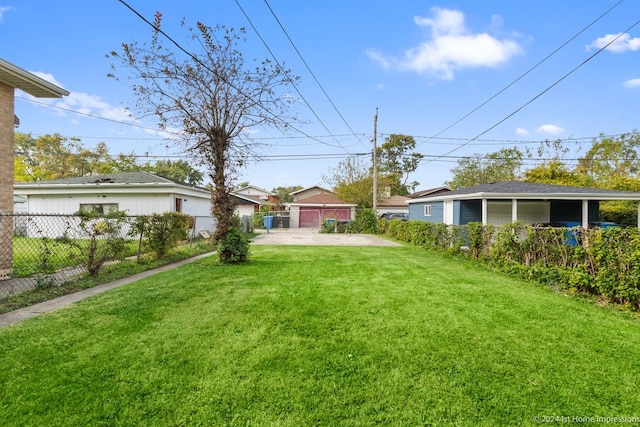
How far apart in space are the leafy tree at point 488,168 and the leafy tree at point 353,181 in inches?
605

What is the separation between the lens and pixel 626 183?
20.3 meters

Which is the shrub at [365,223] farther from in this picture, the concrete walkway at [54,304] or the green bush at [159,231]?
the concrete walkway at [54,304]

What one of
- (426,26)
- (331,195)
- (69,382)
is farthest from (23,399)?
(331,195)

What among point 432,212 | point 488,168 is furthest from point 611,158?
point 432,212

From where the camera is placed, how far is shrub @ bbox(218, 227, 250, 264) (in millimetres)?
8547

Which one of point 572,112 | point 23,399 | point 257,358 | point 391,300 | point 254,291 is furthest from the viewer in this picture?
point 572,112

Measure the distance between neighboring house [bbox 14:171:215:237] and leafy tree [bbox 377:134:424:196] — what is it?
112ft

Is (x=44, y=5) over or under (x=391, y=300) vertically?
over

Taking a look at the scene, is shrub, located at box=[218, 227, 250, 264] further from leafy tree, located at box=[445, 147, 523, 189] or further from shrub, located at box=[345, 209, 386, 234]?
leafy tree, located at box=[445, 147, 523, 189]

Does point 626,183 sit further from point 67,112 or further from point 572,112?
point 67,112

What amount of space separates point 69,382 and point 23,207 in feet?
80.7

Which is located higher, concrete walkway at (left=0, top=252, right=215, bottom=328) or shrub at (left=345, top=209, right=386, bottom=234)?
shrub at (left=345, top=209, right=386, bottom=234)

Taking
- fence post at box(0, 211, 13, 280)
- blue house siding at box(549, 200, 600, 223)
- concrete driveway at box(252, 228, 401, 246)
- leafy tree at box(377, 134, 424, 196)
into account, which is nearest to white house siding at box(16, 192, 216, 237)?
concrete driveway at box(252, 228, 401, 246)

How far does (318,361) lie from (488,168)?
1655 inches
